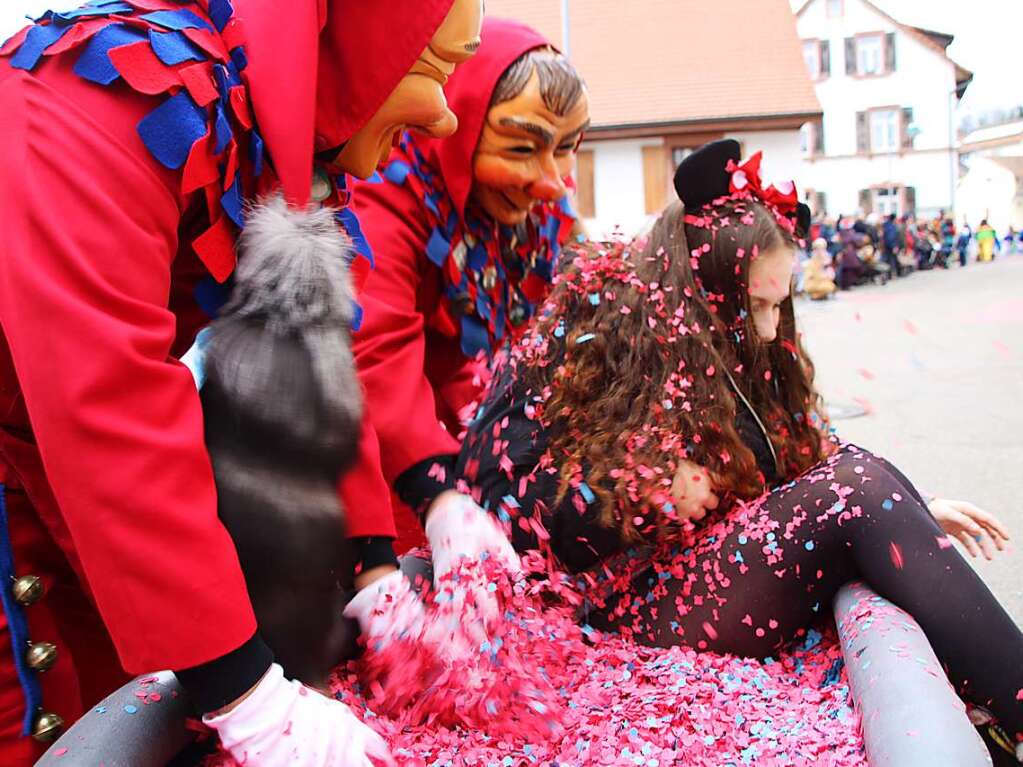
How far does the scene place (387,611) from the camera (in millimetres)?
1331

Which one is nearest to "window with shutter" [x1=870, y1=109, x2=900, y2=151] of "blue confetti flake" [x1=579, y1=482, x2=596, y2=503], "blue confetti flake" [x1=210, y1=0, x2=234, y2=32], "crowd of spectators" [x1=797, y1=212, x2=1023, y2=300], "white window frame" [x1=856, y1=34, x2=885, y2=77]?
"white window frame" [x1=856, y1=34, x2=885, y2=77]

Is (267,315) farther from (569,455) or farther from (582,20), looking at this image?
(582,20)

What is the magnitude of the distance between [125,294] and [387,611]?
0.62 meters

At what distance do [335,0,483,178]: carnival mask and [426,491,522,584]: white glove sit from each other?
566 millimetres

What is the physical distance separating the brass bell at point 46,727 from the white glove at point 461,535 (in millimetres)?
537

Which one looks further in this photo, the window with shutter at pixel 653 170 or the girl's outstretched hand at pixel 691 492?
the window with shutter at pixel 653 170

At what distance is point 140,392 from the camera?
88cm

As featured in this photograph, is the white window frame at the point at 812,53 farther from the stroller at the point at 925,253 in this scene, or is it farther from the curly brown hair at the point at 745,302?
the curly brown hair at the point at 745,302

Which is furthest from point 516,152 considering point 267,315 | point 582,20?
point 582,20

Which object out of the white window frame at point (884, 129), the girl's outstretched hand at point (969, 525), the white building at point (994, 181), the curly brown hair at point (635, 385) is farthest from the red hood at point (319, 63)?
the white building at point (994, 181)

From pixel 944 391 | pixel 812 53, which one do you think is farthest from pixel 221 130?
pixel 812 53

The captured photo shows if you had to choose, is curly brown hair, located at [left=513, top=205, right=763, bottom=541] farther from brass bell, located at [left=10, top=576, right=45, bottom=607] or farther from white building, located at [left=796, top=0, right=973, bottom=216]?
white building, located at [left=796, top=0, right=973, bottom=216]

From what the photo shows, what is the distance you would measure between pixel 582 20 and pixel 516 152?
64.4ft

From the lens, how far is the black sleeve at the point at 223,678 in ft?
3.00
